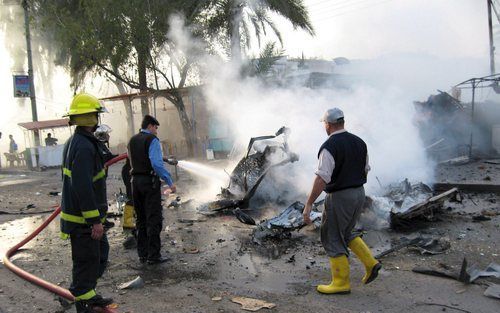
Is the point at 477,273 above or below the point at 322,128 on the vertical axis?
below

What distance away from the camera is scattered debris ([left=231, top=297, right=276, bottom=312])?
3982mm

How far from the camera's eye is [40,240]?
709cm

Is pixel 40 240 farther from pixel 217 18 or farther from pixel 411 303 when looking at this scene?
pixel 217 18

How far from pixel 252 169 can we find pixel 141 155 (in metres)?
3.15

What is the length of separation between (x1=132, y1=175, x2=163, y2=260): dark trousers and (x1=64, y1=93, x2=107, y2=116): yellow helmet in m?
1.86

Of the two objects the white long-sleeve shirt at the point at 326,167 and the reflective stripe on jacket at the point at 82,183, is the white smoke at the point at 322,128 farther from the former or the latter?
the reflective stripe on jacket at the point at 82,183

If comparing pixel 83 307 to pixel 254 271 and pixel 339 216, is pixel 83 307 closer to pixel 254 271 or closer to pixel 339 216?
pixel 254 271

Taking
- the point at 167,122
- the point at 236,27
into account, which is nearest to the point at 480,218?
the point at 236,27

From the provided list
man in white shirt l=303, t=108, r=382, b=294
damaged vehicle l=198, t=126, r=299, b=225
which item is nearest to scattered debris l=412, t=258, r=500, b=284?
man in white shirt l=303, t=108, r=382, b=294

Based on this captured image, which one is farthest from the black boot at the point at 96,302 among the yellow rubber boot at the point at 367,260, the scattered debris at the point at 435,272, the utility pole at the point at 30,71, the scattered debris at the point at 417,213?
the utility pole at the point at 30,71

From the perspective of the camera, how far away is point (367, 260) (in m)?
4.30

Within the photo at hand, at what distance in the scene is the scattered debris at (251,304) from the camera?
3.98 meters

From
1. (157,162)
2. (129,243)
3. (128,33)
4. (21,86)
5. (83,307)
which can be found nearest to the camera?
(83,307)

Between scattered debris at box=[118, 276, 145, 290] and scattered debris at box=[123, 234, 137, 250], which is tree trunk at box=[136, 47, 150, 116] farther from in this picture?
scattered debris at box=[118, 276, 145, 290]
